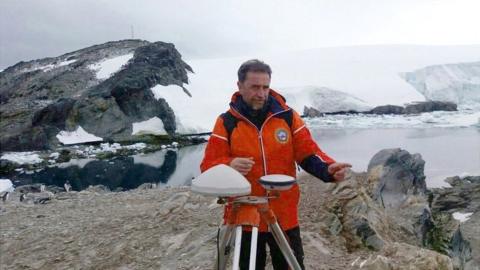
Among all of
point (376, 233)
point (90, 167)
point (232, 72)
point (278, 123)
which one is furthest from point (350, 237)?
point (232, 72)

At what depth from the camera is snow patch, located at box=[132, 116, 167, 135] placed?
31.3 m

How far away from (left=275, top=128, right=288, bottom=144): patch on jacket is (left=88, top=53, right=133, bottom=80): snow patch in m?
38.3

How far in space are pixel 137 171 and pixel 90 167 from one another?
2845 mm

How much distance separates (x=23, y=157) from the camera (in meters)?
24.7

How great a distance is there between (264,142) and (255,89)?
291mm

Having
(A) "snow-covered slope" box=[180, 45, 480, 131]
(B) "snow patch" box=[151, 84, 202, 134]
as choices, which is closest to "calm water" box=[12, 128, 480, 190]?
(B) "snow patch" box=[151, 84, 202, 134]

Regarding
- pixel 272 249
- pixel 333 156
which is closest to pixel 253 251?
pixel 272 249

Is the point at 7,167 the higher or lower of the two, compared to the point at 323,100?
lower

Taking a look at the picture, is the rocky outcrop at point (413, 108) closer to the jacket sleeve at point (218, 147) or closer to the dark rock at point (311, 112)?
the dark rock at point (311, 112)

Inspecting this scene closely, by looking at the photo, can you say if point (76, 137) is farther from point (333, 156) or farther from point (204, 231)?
point (204, 231)

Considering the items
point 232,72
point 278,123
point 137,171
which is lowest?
point 137,171

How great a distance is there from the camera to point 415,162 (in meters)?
9.82

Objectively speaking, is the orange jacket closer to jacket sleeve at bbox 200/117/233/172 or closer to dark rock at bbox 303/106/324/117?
jacket sleeve at bbox 200/117/233/172

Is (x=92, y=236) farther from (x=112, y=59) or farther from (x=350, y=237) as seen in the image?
(x=112, y=59)
